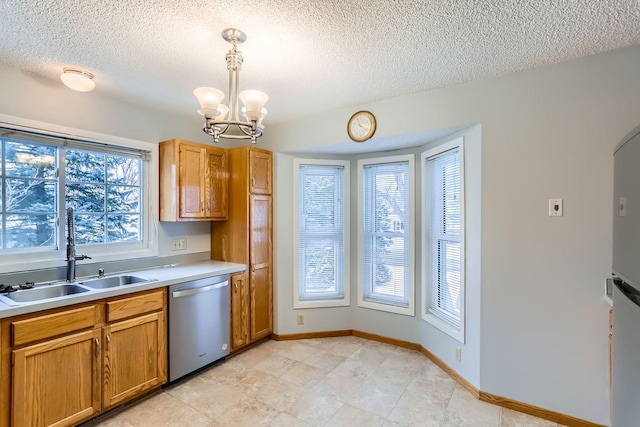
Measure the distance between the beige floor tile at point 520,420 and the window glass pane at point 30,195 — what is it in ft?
12.0

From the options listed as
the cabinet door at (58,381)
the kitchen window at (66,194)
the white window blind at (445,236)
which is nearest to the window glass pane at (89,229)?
the kitchen window at (66,194)

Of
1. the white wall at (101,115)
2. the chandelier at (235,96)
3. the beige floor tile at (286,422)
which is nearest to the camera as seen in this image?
the chandelier at (235,96)

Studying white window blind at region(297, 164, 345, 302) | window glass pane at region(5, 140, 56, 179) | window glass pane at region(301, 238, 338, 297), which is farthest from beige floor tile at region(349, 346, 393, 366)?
window glass pane at region(5, 140, 56, 179)

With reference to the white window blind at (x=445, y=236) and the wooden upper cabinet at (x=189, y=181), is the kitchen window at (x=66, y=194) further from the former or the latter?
the white window blind at (x=445, y=236)

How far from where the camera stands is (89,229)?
2.65 meters

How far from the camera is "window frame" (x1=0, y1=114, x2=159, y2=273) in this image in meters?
2.19

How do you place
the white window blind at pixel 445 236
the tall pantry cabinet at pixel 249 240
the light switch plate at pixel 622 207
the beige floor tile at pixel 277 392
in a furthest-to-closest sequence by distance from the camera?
the tall pantry cabinet at pixel 249 240, the white window blind at pixel 445 236, the beige floor tile at pixel 277 392, the light switch plate at pixel 622 207

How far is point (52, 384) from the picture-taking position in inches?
72.7

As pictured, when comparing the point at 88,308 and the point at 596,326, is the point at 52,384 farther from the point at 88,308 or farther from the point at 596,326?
the point at 596,326

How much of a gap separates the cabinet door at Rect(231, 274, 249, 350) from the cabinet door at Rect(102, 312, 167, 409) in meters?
0.70

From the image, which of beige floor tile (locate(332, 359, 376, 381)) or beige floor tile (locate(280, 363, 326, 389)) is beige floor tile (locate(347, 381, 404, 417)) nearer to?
beige floor tile (locate(332, 359, 376, 381))

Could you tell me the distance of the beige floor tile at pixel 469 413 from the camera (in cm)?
206

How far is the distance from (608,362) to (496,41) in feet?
6.86

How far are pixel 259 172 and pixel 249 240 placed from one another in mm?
723
